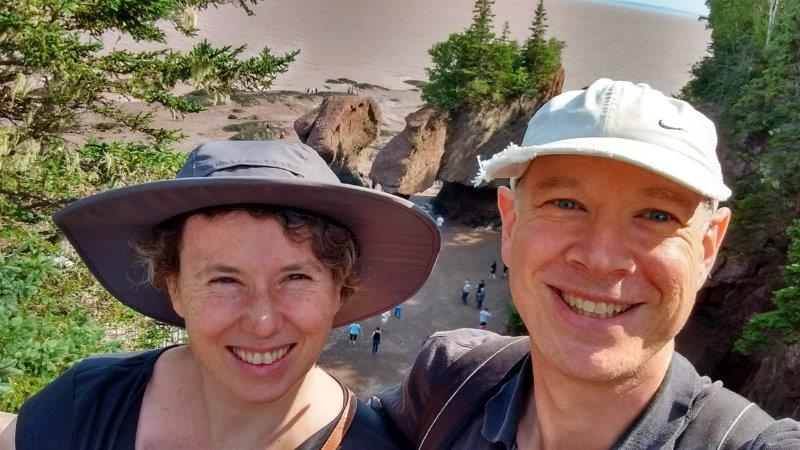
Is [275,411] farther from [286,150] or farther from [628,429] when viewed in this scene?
[628,429]

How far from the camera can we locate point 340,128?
25.5 metres

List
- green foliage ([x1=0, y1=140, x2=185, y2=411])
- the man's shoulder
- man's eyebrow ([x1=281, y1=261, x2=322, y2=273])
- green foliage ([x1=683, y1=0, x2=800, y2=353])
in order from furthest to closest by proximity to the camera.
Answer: green foliage ([x1=683, y1=0, x2=800, y2=353])
green foliage ([x1=0, y1=140, x2=185, y2=411])
the man's shoulder
man's eyebrow ([x1=281, y1=261, x2=322, y2=273])

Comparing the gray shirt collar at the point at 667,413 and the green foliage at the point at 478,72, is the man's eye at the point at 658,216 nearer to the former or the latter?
the gray shirt collar at the point at 667,413

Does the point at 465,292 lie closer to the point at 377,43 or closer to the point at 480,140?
the point at 480,140

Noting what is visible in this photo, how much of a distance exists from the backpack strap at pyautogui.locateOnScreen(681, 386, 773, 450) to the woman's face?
1147mm

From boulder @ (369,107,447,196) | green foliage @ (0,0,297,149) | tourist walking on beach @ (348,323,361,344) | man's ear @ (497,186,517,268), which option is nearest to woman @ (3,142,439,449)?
man's ear @ (497,186,517,268)

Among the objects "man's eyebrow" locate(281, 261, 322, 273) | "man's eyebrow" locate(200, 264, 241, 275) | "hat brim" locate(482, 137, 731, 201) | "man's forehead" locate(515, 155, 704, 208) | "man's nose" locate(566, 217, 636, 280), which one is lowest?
"man's eyebrow" locate(200, 264, 241, 275)

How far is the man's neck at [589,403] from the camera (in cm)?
175

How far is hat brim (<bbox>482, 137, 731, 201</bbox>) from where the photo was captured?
4.91ft

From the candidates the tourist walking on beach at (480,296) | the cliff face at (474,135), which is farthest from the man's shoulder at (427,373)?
the cliff face at (474,135)

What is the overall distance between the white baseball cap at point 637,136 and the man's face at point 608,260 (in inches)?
2.6

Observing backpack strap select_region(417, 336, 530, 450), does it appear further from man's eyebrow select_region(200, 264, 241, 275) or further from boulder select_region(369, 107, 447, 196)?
boulder select_region(369, 107, 447, 196)

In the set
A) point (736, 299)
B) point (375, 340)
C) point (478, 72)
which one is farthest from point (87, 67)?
point (478, 72)

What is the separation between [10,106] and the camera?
779 cm
